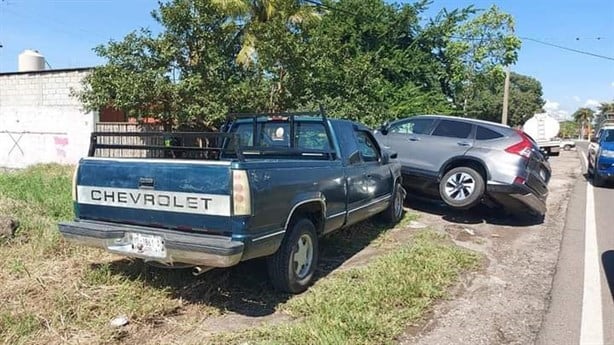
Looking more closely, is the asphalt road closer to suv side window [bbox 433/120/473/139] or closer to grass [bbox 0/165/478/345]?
grass [bbox 0/165/478/345]

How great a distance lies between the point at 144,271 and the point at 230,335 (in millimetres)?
1617

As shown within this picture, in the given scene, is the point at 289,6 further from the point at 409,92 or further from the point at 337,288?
the point at 337,288

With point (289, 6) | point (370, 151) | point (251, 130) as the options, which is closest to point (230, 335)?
point (251, 130)

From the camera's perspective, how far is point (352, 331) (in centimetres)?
385

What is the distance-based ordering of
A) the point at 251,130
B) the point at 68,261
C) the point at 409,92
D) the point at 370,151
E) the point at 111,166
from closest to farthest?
1. the point at 111,166
2. the point at 68,261
3. the point at 251,130
4. the point at 370,151
5. the point at 409,92

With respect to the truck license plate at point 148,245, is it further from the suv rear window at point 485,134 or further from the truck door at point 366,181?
the suv rear window at point 485,134

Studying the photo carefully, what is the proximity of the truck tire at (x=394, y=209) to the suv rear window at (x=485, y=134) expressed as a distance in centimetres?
176

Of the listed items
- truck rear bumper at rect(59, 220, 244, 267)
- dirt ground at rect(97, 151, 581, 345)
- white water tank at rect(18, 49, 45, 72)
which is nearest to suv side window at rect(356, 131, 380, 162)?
dirt ground at rect(97, 151, 581, 345)

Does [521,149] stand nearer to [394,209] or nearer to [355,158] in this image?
[394,209]

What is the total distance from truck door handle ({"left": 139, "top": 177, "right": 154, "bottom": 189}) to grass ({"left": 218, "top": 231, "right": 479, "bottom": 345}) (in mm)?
1429

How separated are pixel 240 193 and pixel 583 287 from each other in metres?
3.92

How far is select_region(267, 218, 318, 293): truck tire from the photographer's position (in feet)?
15.1

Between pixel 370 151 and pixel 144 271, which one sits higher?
pixel 370 151

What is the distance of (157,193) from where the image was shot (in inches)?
165
